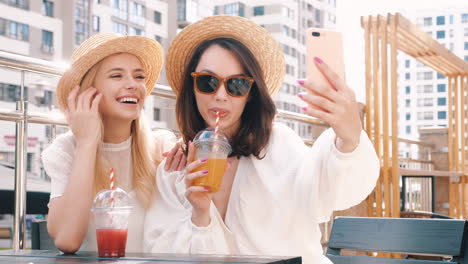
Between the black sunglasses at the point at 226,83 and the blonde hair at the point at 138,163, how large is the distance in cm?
34

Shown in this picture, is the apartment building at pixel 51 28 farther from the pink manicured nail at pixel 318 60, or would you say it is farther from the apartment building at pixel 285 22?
the pink manicured nail at pixel 318 60

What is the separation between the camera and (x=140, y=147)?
2.12 metres

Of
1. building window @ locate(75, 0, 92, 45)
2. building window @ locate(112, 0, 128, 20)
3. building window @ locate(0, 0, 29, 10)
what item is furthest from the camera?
building window @ locate(112, 0, 128, 20)

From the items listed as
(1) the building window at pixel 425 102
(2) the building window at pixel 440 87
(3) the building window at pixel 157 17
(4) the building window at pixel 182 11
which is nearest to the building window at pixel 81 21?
(3) the building window at pixel 157 17

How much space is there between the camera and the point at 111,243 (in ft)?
5.03

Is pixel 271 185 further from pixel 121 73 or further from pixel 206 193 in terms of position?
pixel 121 73

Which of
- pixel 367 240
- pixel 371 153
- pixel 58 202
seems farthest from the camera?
pixel 367 240

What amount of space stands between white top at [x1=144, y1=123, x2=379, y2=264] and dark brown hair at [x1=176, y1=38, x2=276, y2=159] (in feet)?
0.15

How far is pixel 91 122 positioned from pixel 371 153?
2.91 ft

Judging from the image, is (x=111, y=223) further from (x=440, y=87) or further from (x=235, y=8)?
(x=440, y=87)

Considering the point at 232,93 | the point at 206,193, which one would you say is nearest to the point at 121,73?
the point at 232,93

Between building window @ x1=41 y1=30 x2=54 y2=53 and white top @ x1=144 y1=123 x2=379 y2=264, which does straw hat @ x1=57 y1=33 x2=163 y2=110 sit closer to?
white top @ x1=144 y1=123 x2=379 y2=264


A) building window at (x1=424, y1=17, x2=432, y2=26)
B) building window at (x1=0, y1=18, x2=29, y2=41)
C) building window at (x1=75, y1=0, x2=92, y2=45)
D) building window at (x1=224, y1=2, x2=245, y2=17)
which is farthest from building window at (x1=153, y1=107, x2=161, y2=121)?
building window at (x1=424, y1=17, x2=432, y2=26)

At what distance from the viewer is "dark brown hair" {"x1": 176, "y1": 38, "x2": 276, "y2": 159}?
1983mm
